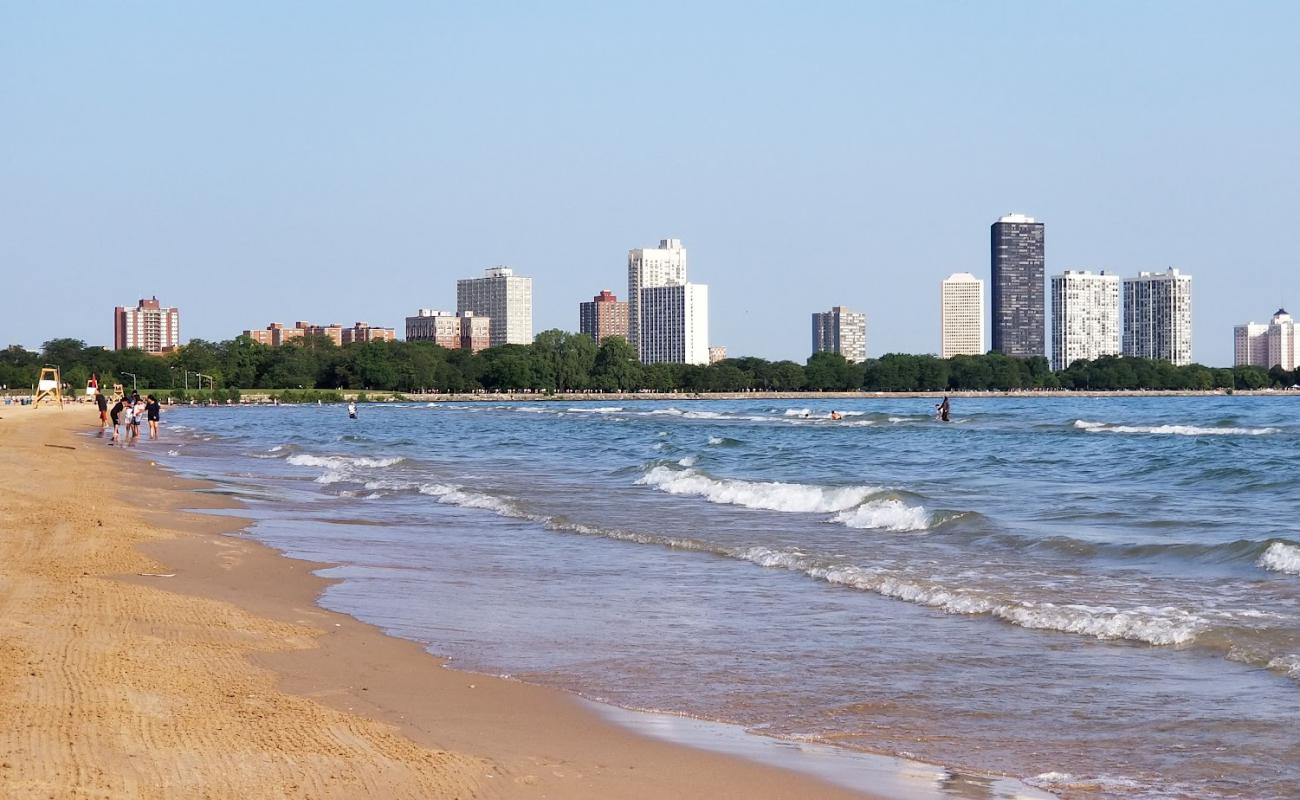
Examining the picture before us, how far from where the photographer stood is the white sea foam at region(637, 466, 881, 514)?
21.5 m

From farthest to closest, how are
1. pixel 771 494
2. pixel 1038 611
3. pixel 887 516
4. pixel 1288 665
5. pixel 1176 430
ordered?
pixel 1176 430
pixel 771 494
pixel 887 516
pixel 1038 611
pixel 1288 665

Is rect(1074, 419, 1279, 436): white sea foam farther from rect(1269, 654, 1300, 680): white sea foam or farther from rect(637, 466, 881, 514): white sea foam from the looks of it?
rect(1269, 654, 1300, 680): white sea foam

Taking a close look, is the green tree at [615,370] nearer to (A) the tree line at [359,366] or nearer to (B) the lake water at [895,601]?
(A) the tree line at [359,366]

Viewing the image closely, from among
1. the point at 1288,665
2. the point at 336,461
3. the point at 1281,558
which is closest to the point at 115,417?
the point at 336,461

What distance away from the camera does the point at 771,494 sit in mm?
23047

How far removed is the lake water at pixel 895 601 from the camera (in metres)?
7.06

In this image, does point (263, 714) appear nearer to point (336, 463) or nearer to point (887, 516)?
point (887, 516)

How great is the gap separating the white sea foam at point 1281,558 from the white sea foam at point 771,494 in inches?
313

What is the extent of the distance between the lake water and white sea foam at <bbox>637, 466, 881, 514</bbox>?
10 cm

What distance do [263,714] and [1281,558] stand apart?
35.7 ft

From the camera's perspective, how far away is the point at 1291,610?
34.9 feet

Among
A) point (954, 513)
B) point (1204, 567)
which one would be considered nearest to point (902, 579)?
point (1204, 567)

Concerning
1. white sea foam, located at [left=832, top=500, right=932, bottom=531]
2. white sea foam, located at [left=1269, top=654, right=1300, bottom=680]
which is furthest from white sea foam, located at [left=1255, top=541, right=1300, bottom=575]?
white sea foam, located at [left=832, top=500, right=932, bottom=531]

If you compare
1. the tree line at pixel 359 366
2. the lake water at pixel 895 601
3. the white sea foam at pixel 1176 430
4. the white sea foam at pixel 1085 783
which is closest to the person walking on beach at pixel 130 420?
the lake water at pixel 895 601
